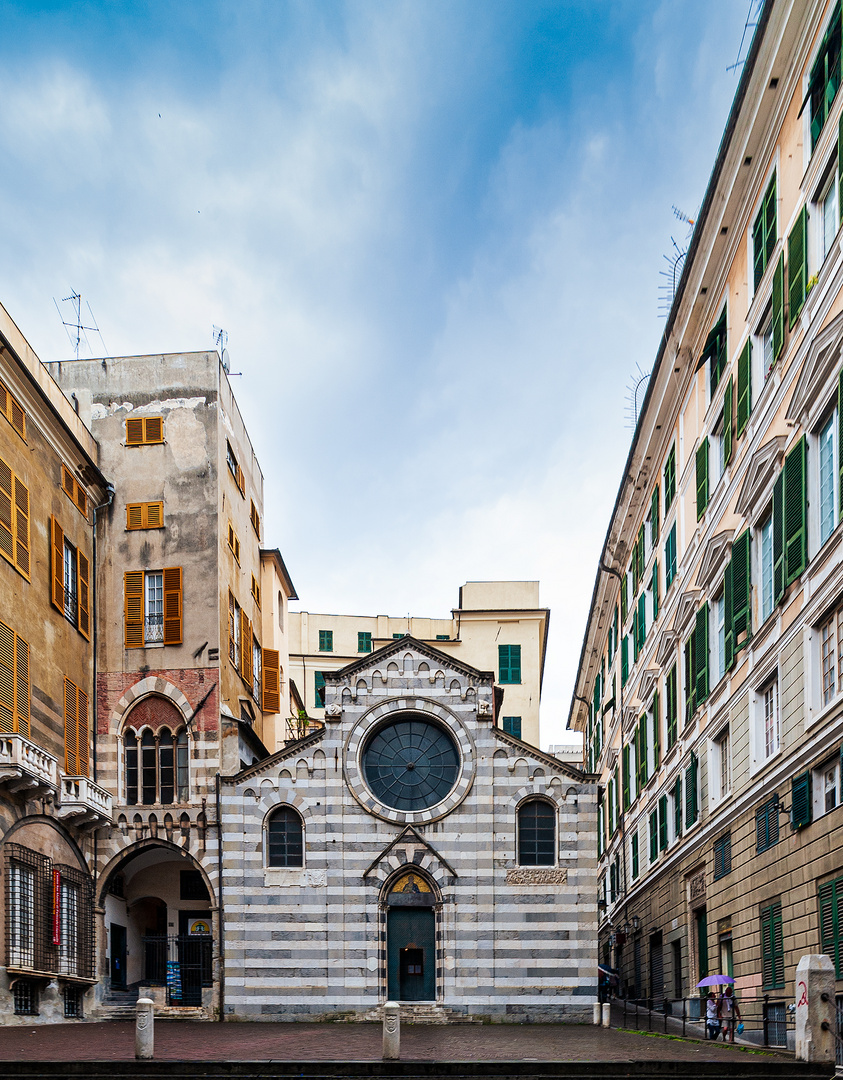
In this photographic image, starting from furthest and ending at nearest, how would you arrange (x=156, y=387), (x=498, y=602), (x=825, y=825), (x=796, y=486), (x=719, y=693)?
(x=498, y=602)
(x=156, y=387)
(x=719, y=693)
(x=796, y=486)
(x=825, y=825)

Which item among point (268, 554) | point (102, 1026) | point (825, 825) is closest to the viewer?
Result: point (825, 825)

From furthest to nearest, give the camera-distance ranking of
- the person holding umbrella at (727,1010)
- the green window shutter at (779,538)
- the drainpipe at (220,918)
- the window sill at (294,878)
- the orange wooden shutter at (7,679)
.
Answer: the window sill at (294,878) → the drainpipe at (220,918) → the orange wooden shutter at (7,679) → the person holding umbrella at (727,1010) → the green window shutter at (779,538)

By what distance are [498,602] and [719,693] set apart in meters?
35.2

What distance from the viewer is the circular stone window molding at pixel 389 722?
3666cm

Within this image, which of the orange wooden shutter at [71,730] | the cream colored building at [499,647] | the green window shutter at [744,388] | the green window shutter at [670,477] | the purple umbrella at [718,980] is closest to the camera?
the purple umbrella at [718,980]

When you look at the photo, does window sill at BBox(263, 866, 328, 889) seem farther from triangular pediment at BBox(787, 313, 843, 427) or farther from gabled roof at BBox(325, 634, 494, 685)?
triangular pediment at BBox(787, 313, 843, 427)

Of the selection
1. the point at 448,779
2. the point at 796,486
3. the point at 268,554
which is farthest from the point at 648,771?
the point at 796,486

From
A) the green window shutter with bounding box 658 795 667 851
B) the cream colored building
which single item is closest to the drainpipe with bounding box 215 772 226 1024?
the green window shutter with bounding box 658 795 667 851

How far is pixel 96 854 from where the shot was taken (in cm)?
3656

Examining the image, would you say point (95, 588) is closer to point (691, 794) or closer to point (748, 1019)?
point (691, 794)

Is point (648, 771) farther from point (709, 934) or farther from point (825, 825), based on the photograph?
point (825, 825)

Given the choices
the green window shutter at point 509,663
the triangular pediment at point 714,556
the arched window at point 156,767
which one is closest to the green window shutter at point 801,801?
the triangular pediment at point 714,556

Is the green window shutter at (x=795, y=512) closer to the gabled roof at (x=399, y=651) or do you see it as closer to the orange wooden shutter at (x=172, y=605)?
the gabled roof at (x=399, y=651)

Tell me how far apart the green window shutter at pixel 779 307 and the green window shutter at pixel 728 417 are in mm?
4178
